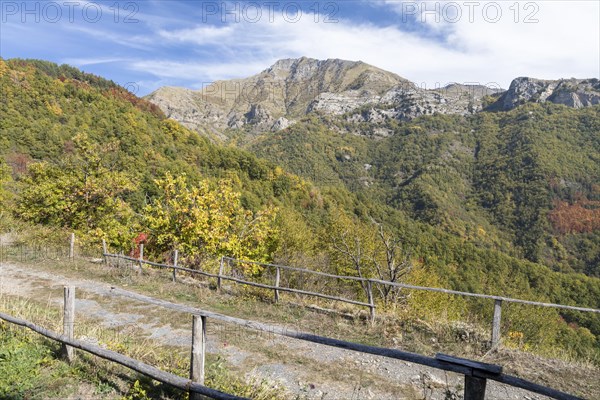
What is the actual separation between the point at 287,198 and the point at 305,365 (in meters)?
80.6

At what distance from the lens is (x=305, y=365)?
248 inches

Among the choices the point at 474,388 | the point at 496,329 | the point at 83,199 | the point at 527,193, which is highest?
the point at 527,193

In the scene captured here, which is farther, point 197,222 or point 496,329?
point 197,222

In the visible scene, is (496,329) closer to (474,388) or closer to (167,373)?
(474,388)

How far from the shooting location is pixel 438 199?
155m

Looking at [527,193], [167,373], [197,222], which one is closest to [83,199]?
[197,222]

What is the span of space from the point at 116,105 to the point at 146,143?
64.3 feet

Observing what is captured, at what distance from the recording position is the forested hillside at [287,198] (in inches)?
671

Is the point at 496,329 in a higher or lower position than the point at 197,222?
lower

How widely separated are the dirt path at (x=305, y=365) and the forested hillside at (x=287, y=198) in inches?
233

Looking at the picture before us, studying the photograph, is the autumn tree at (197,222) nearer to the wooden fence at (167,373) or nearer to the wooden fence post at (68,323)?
the wooden fence post at (68,323)

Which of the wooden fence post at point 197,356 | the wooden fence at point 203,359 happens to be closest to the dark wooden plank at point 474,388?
the wooden fence at point 203,359

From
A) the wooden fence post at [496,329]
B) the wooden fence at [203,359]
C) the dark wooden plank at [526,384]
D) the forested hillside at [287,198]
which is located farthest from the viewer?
the forested hillside at [287,198]

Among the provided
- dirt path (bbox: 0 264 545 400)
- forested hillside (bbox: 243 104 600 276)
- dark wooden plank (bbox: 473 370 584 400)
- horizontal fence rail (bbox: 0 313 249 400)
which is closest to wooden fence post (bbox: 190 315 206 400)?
horizontal fence rail (bbox: 0 313 249 400)
